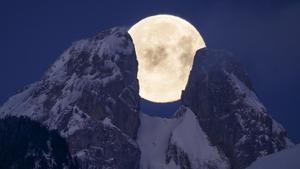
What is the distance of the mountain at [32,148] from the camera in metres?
129

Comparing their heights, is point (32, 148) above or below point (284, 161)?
above

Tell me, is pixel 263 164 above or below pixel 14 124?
below

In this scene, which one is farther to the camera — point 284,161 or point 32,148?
point 284,161

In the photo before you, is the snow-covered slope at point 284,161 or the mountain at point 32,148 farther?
the snow-covered slope at point 284,161

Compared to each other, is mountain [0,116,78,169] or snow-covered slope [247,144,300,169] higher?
mountain [0,116,78,169]

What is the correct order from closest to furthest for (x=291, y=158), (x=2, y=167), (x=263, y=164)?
(x=2, y=167) < (x=291, y=158) < (x=263, y=164)

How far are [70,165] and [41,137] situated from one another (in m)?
6.89

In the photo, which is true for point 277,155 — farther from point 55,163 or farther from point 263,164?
point 55,163

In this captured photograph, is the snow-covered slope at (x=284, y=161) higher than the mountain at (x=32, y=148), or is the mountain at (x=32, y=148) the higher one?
the mountain at (x=32, y=148)

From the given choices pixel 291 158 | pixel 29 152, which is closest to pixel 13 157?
pixel 29 152

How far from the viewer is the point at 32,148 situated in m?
132

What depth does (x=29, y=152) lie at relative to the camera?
430ft

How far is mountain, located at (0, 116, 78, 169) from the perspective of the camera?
128750 millimetres

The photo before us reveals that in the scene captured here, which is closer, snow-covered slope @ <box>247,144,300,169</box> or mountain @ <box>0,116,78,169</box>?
mountain @ <box>0,116,78,169</box>
